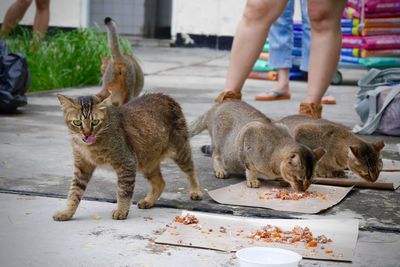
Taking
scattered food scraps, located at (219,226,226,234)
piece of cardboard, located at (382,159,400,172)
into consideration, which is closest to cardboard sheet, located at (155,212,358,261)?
scattered food scraps, located at (219,226,226,234)

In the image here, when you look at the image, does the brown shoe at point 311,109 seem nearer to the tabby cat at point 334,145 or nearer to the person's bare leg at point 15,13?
the tabby cat at point 334,145

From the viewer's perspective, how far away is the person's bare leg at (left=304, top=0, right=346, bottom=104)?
549cm

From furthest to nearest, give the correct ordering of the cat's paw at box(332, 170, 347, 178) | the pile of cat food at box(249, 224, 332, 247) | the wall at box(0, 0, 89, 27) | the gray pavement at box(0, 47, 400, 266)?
1. the wall at box(0, 0, 89, 27)
2. the cat's paw at box(332, 170, 347, 178)
3. the pile of cat food at box(249, 224, 332, 247)
4. the gray pavement at box(0, 47, 400, 266)

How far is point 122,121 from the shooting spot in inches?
157

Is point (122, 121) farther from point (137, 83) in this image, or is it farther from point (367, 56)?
point (367, 56)

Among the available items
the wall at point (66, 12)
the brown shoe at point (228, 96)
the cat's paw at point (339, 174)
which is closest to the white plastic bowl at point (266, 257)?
the cat's paw at point (339, 174)

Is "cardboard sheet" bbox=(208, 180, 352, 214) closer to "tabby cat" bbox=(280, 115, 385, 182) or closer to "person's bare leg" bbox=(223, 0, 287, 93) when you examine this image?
"tabby cat" bbox=(280, 115, 385, 182)

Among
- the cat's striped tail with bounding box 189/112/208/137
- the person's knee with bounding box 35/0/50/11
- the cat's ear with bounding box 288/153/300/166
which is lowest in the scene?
the cat's striped tail with bounding box 189/112/208/137

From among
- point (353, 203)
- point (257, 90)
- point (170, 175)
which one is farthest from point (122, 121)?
point (257, 90)

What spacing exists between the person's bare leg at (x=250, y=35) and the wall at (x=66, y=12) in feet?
29.8

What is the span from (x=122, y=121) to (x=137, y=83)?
3.45 metres

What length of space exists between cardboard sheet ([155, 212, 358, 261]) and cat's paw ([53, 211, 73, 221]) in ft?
1.59

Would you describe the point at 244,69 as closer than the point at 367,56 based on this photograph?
Yes

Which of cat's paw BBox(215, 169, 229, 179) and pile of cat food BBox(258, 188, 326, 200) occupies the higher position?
pile of cat food BBox(258, 188, 326, 200)
